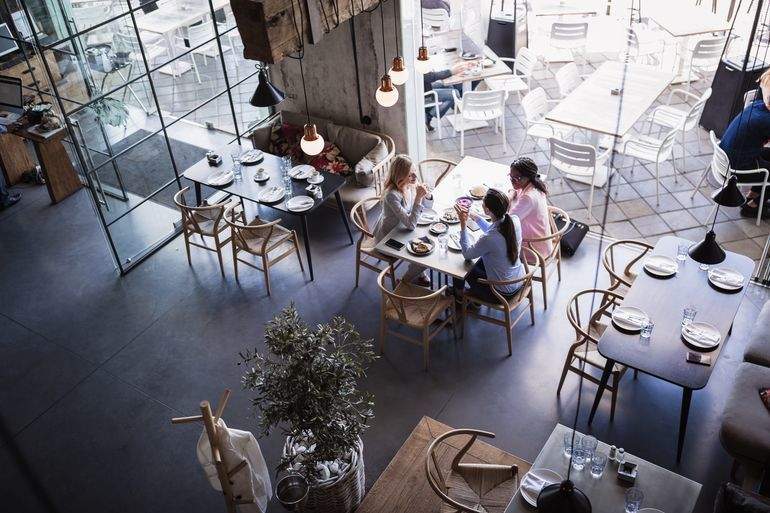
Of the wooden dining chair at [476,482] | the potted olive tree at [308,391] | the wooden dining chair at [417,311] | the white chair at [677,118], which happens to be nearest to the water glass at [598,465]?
the wooden dining chair at [476,482]

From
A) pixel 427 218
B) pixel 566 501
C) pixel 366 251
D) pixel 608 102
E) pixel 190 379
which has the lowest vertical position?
pixel 190 379

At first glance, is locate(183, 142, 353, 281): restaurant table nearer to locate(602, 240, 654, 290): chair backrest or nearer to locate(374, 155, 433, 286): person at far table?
locate(374, 155, 433, 286): person at far table

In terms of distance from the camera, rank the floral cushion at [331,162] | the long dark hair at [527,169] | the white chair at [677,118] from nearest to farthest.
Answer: the long dark hair at [527,169] → the white chair at [677,118] → the floral cushion at [331,162]

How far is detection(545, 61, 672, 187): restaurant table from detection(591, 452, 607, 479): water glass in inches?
162

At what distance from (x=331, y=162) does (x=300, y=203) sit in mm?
1205

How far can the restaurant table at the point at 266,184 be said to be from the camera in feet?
23.1

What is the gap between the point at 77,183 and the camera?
29.1 ft

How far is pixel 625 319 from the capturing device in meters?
5.16

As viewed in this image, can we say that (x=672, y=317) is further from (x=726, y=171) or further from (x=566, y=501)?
(x=566, y=501)

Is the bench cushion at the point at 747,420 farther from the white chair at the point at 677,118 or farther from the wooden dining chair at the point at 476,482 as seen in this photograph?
the white chair at the point at 677,118

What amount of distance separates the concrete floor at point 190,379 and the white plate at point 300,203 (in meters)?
0.71

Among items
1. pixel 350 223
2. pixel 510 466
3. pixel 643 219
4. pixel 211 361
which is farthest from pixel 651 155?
pixel 211 361

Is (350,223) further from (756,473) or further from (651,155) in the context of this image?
(756,473)

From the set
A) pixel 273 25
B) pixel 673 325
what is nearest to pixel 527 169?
pixel 673 325
